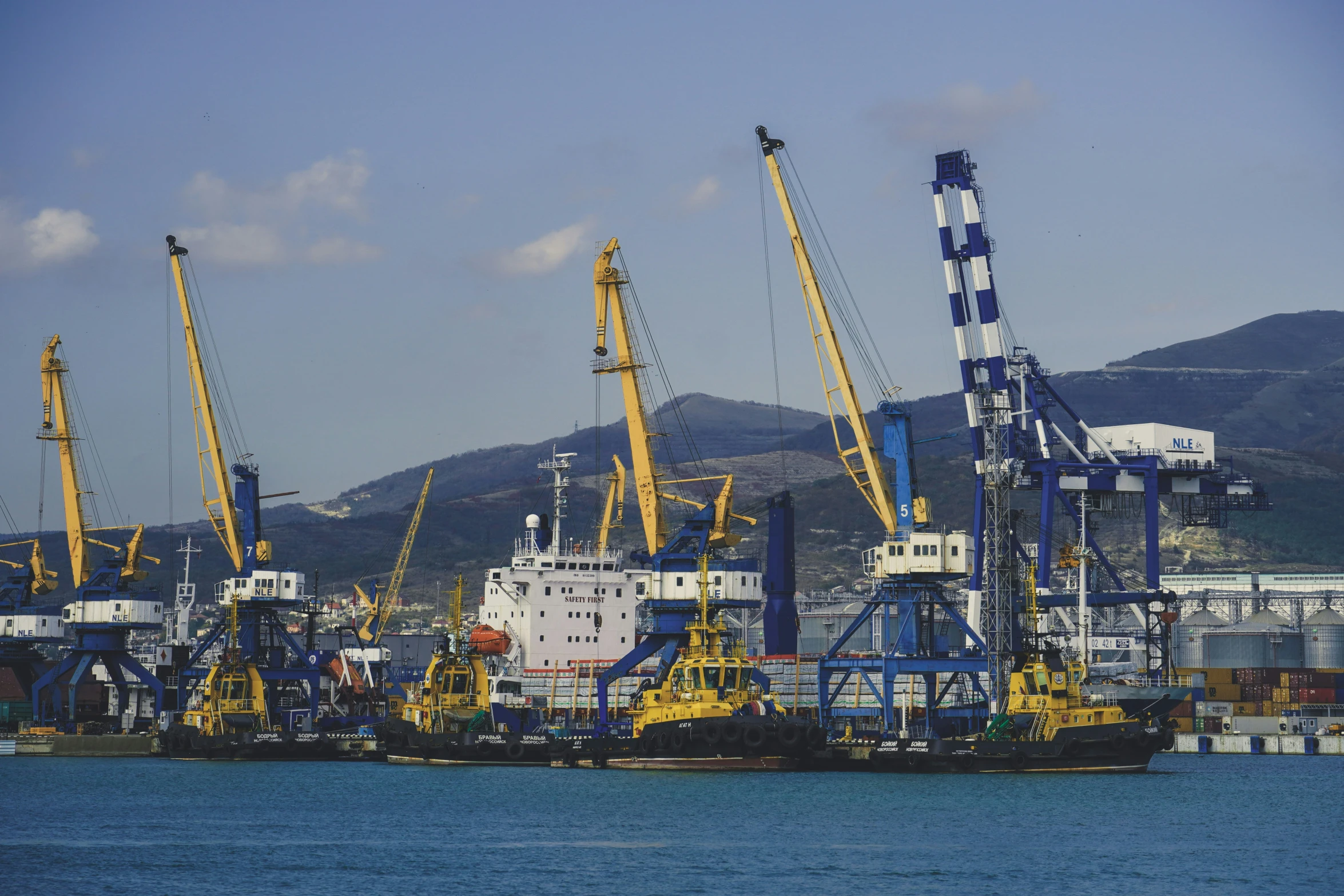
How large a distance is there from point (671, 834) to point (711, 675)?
56.7 ft

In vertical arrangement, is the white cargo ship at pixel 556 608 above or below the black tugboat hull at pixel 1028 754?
above

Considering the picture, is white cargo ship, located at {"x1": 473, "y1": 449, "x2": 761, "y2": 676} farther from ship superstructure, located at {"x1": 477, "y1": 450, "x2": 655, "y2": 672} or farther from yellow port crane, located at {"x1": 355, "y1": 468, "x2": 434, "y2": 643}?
yellow port crane, located at {"x1": 355, "y1": 468, "x2": 434, "y2": 643}

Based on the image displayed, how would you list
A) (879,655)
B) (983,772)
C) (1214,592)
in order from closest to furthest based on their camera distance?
(983,772) < (879,655) < (1214,592)

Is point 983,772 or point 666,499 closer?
point 983,772

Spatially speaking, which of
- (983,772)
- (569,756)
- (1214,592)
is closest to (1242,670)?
(983,772)

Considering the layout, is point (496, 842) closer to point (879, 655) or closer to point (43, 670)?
point (879, 655)

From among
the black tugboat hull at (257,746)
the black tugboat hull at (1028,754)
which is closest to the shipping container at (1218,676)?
the black tugboat hull at (1028,754)

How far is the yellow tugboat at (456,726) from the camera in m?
69.8

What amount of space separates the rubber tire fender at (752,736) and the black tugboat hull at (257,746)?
22920mm

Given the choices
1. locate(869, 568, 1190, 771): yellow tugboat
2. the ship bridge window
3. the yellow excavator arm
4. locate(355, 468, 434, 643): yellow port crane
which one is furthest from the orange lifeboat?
the yellow excavator arm

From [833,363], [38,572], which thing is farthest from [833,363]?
[38,572]

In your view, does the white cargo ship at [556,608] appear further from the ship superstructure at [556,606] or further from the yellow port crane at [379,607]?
the yellow port crane at [379,607]

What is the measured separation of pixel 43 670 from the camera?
10112cm

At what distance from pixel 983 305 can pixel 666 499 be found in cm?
1967
